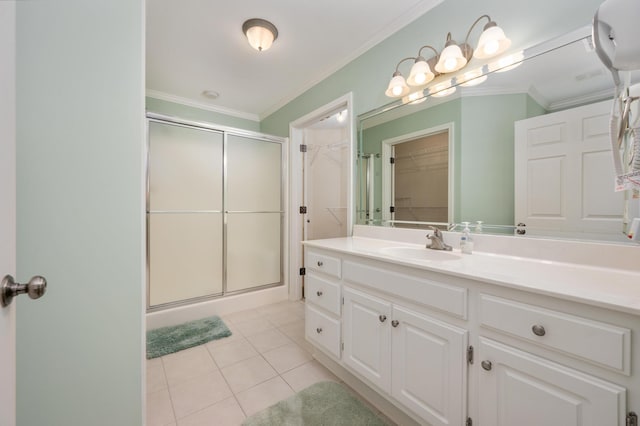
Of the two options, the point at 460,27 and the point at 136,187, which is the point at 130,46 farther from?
the point at 460,27

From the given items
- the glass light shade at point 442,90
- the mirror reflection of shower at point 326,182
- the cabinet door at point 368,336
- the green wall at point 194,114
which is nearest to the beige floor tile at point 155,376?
the cabinet door at point 368,336

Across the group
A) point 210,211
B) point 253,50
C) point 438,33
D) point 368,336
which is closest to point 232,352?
point 368,336

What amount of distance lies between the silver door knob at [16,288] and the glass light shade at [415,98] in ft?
6.29

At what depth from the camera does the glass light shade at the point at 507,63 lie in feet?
4.12

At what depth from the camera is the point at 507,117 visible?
51.3 inches

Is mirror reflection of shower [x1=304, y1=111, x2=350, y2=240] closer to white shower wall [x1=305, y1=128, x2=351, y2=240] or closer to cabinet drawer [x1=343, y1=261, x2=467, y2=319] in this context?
white shower wall [x1=305, y1=128, x2=351, y2=240]

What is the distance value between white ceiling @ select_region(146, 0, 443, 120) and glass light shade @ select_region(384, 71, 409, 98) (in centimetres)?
39

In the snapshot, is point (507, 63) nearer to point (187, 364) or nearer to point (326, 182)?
point (326, 182)

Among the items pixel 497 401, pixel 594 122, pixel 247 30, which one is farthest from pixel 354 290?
pixel 247 30

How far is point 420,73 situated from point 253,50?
56.5 inches

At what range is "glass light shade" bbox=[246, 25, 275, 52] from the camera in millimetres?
1801

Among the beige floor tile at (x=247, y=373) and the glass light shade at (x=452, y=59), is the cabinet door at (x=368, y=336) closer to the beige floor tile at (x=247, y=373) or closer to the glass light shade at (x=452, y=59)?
the beige floor tile at (x=247, y=373)

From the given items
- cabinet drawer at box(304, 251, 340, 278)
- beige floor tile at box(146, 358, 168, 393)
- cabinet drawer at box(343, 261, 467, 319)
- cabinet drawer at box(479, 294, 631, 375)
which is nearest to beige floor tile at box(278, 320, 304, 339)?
cabinet drawer at box(304, 251, 340, 278)

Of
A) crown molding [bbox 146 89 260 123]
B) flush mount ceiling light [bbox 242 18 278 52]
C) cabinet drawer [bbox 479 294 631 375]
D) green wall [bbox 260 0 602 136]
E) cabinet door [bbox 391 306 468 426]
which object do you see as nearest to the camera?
cabinet drawer [bbox 479 294 631 375]
